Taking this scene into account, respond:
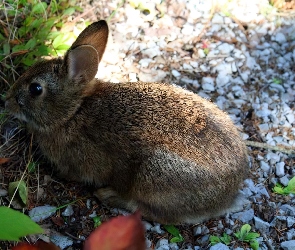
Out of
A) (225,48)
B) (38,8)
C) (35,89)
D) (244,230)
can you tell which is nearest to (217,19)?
(225,48)

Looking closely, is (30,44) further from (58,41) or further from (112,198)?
(112,198)

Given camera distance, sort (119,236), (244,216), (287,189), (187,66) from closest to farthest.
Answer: (119,236) < (244,216) < (287,189) < (187,66)

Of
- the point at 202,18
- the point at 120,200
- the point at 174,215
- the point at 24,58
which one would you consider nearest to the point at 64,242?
the point at 120,200

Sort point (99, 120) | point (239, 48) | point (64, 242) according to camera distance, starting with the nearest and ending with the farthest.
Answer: point (64, 242), point (99, 120), point (239, 48)

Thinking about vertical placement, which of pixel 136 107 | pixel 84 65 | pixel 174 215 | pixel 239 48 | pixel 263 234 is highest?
pixel 84 65

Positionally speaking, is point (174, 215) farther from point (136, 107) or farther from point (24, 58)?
point (24, 58)
